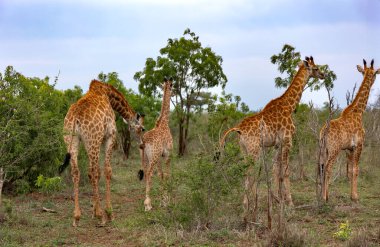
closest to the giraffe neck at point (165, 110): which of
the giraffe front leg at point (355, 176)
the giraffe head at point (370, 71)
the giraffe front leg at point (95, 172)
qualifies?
the giraffe front leg at point (95, 172)

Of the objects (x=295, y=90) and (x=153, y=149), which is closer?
(x=153, y=149)

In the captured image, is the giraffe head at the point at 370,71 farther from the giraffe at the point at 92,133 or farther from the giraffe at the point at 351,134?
the giraffe at the point at 92,133

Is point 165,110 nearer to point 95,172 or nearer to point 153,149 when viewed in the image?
point 153,149

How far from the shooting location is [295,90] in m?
11.2

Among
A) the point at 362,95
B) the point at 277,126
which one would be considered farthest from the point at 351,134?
the point at 277,126

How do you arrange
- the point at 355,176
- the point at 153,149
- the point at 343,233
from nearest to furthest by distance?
1. the point at 343,233
2. the point at 153,149
3. the point at 355,176

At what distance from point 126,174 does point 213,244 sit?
9.72m

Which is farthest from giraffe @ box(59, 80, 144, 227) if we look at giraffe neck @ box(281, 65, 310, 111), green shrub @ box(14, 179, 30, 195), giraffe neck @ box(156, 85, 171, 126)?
giraffe neck @ box(281, 65, 310, 111)

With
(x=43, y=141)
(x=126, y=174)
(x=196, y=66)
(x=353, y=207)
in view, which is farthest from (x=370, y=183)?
(x=196, y=66)

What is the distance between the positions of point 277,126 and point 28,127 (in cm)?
477

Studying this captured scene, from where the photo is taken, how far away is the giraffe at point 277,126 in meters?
9.98

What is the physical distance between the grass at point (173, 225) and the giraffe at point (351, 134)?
0.62 meters

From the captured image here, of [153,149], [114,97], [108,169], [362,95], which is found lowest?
[108,169]

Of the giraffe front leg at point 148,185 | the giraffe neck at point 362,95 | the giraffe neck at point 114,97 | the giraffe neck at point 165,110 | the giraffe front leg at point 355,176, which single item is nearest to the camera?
the giraffe neck at point 114,97
